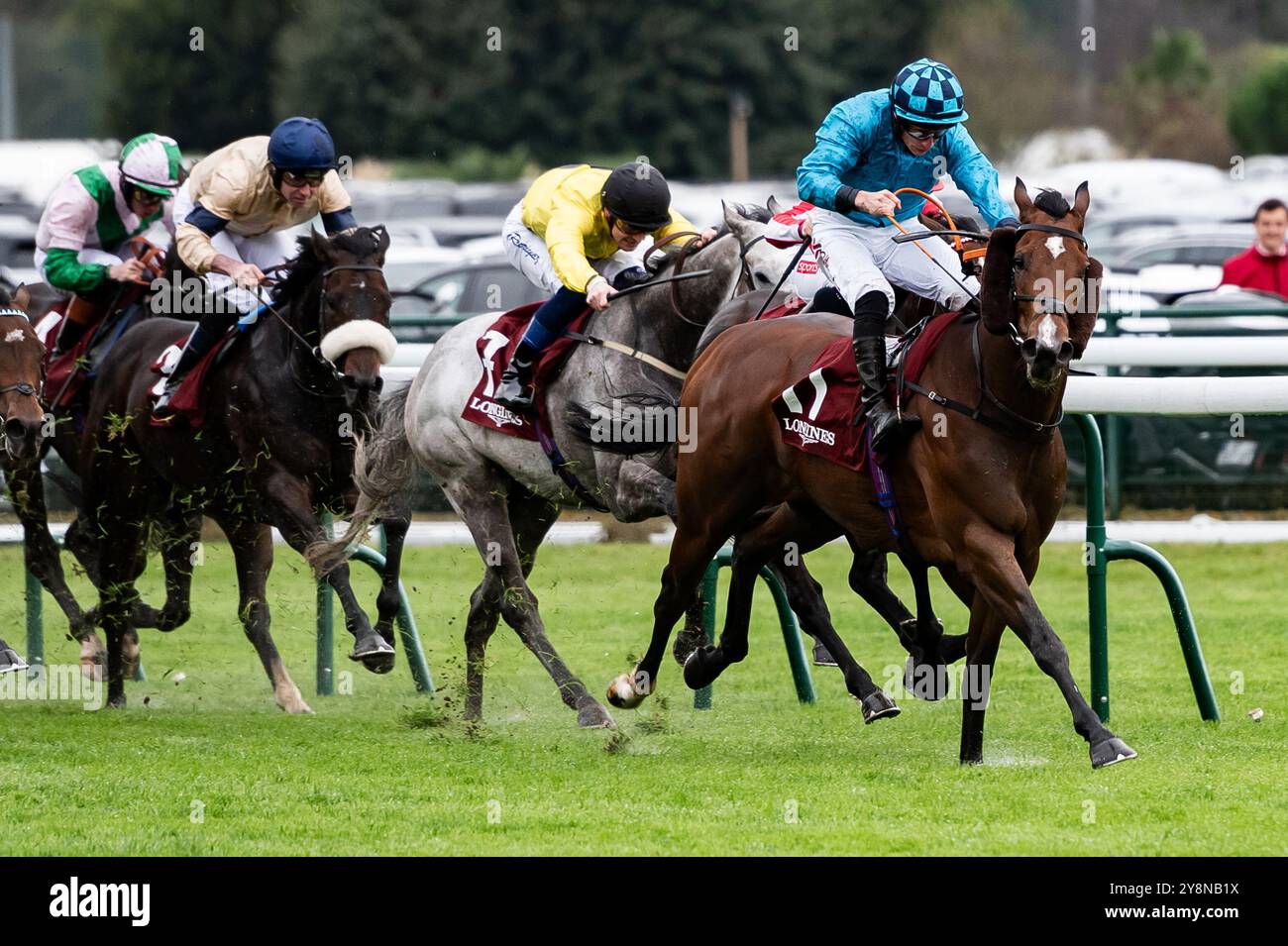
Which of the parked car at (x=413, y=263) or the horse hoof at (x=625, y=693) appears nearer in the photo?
the horse hoof at (x=625, y=693)

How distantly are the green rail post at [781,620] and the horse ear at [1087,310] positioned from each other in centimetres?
240

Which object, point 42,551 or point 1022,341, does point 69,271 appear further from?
point 1022,341

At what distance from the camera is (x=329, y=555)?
7.93m

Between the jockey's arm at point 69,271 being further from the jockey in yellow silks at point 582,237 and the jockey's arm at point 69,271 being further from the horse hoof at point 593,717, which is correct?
the horse hoof at point 593,717

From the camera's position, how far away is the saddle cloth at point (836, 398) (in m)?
6.41

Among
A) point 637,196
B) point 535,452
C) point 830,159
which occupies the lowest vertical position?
point 535,452

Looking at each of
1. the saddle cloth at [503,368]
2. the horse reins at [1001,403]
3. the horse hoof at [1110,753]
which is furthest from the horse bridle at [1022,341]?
the saddle cloth at [503,368]

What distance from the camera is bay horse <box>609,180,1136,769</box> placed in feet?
18.6

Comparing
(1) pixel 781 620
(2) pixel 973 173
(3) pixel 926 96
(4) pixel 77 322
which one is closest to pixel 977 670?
(2) pixel 973 173

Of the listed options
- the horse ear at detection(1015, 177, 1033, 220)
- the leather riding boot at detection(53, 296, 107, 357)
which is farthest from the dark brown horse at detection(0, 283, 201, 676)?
the horse ear at detection(1015, 177, 1033, 220)

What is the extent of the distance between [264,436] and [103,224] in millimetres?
1815

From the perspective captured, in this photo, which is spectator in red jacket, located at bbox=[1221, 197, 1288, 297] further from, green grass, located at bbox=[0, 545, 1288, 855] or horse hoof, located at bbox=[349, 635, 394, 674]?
horse hoof, located at bbox=[349, 635, 394, 674]

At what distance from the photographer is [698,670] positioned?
24.0 ft
